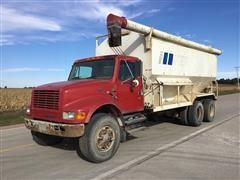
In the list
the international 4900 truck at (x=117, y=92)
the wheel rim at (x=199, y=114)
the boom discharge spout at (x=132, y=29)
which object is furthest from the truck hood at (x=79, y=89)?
the wheel rim at (x=199, y=114)

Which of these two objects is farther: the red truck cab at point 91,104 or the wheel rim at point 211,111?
the wheel rim at point 211,111

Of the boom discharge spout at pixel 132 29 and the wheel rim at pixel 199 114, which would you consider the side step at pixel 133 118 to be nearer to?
the boom discharge spout at pixel 132 29

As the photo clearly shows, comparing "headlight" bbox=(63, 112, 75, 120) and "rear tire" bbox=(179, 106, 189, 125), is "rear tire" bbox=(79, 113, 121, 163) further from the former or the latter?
"rear tire" bbox=(179, 106, 189, 125)

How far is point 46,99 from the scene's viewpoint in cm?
688

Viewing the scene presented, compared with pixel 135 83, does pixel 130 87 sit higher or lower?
lower

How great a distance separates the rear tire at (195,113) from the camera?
444 inches

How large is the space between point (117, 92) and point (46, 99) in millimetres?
1717

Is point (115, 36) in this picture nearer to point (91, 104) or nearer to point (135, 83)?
point (135, 83)

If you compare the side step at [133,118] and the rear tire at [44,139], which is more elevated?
the side step at [133,118]

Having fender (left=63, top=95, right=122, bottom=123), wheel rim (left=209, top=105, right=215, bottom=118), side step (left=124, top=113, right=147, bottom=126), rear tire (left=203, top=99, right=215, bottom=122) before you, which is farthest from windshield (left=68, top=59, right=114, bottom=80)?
wheel rim (left=209, top=105, right=215, bottom=118)

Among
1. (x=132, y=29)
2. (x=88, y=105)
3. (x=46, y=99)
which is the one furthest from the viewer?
(x=132, y=29)

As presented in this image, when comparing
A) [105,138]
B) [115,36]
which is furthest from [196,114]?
[105,138]

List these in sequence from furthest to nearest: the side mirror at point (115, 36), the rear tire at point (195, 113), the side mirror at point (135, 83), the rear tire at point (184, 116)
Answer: the rear tire at point (184, 116) < the rear tire at point (195, 113) < the side mirror at point (135, 83) < the side mirror at point (115, 36)

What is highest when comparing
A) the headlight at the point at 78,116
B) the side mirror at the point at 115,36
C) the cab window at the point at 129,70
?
the side mirror at the point at 115,36
